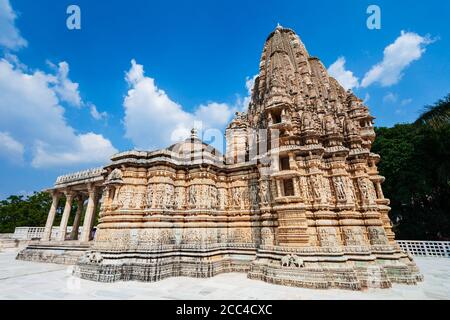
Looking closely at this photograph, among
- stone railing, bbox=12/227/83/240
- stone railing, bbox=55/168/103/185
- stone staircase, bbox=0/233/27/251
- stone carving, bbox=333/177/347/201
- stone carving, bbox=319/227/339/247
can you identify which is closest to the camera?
stone carving, bbox=319/227/339/247

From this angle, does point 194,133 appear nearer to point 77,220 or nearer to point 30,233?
point 77,220

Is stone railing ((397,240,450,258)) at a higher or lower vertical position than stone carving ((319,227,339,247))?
lower

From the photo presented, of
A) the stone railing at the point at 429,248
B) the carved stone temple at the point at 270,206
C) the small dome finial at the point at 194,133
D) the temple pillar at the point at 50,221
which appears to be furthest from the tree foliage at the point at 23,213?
the stone railing at the point at 429,248

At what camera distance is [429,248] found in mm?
18531

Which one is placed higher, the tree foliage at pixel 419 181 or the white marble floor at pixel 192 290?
the tree foliage at pixel 419 181

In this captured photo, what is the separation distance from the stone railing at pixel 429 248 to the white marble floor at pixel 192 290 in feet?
35.2

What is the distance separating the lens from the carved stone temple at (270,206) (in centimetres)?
957

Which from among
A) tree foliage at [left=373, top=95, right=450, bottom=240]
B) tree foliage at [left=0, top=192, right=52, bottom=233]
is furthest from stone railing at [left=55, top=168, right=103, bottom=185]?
tree foliage at [left=373, top=95, right=450, bottom=240]

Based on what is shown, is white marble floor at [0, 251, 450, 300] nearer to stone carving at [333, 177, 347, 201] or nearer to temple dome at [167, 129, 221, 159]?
stone carving at [333, 177, 347, 201]

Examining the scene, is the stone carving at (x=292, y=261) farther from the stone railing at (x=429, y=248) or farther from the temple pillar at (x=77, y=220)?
the temple pillar at (x=77, y=220)

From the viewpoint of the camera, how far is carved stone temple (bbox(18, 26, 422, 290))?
957cm

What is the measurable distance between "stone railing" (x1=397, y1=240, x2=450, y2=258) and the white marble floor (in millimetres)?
10743

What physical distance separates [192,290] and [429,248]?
69.5 ft
